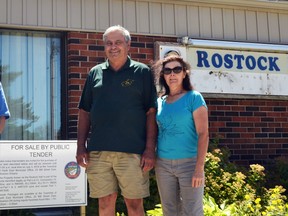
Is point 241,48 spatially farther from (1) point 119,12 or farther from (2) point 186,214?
(2) point 186,214

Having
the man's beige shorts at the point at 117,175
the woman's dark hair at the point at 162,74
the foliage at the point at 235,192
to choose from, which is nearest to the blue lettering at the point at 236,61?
the foliage at the point at 235,192

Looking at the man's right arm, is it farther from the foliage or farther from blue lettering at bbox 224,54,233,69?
blue lettering at bbox 224,54,233,69

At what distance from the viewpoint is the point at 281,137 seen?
A: 271 inches

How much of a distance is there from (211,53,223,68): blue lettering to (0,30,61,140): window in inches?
87.3

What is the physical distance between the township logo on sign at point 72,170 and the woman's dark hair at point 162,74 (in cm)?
156

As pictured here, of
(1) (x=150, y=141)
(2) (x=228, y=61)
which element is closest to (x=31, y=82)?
(2) (x=228, y=61)

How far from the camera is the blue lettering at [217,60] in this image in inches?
257

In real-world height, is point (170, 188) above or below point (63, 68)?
below

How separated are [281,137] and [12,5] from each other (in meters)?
4.36

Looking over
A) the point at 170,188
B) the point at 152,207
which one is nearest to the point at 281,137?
the point at 152,207

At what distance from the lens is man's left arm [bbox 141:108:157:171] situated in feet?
11.3

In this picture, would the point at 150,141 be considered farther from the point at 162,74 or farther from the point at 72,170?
the point at 72,170

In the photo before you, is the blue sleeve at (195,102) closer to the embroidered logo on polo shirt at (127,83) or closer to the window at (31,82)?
the embroidered logo on polo shirt at (127,83)

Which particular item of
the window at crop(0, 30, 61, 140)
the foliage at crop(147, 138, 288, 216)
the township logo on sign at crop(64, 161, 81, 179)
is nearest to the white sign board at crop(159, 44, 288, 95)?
the foliage at crop(147, 138, 288, 216)
